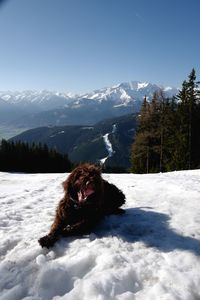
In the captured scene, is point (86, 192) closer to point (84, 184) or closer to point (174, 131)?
point (84, 184)

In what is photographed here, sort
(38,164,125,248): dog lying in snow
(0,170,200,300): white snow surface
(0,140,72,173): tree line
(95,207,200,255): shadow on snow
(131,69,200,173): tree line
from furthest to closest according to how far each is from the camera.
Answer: (0,140,72,173): tree line → (131,69,200,173): tree line → (38,164,125,248): dog lying in snow → (95,207,200,255): shadow on snow → (0,170,200,300): white snow surface

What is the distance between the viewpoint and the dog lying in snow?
617cm

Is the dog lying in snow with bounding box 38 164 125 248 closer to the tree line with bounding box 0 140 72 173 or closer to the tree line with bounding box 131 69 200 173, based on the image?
the tree line with bounding box 131 69 200 173

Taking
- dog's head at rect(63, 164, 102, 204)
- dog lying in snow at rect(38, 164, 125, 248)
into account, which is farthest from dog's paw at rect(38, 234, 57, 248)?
dog's head at rect(63, 164, 102, 204)

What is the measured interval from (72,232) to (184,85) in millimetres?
41244

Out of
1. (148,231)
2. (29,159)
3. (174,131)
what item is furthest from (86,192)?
(29,159)

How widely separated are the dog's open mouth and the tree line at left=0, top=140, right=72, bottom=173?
6616 cm

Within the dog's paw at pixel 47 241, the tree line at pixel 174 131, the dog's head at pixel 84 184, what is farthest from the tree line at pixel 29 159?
the dog's paw at pixel 47 241

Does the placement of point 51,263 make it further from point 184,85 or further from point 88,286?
point 184,85

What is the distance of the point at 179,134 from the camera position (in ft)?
137

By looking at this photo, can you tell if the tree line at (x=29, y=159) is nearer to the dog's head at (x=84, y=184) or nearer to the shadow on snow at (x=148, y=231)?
the shadow on snow at (x=148, y=231)

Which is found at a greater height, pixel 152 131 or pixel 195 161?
pixel 152 131

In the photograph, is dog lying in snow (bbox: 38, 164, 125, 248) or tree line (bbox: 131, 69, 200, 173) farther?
tree line (bbox: 131, 69, 200, 173)

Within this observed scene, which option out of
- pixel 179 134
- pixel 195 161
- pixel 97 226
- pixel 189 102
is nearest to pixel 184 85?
pixel 189 102
